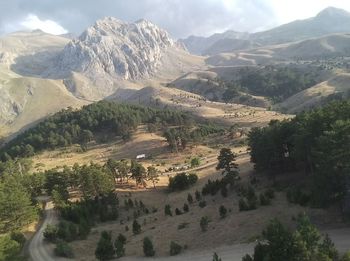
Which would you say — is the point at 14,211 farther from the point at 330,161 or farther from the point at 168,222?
the point at 330,161

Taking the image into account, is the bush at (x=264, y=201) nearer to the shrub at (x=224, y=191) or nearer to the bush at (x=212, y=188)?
the shrub at (x=224, y=191)

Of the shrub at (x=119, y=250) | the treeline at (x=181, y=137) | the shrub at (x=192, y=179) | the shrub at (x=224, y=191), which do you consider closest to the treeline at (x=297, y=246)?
the shrub at (x=119, y=250)

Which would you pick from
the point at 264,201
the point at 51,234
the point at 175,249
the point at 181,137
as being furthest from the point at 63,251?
the point at 181,137

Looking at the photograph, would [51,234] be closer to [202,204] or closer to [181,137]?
[202,204]

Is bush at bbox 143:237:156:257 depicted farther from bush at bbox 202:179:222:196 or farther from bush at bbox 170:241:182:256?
bush at bbox 202:179:222:196

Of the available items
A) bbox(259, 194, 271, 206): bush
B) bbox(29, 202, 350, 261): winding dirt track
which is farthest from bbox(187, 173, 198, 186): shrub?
bbox(29, 202, 350, 261): winding dirt track

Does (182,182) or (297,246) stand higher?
(297,246)

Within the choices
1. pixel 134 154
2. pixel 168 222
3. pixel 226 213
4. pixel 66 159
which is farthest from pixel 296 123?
pixel 66 159

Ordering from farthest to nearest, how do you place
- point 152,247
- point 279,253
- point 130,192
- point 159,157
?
1. point 159,157
2. point 130,192
3. point 152,247
4. point 279,253
